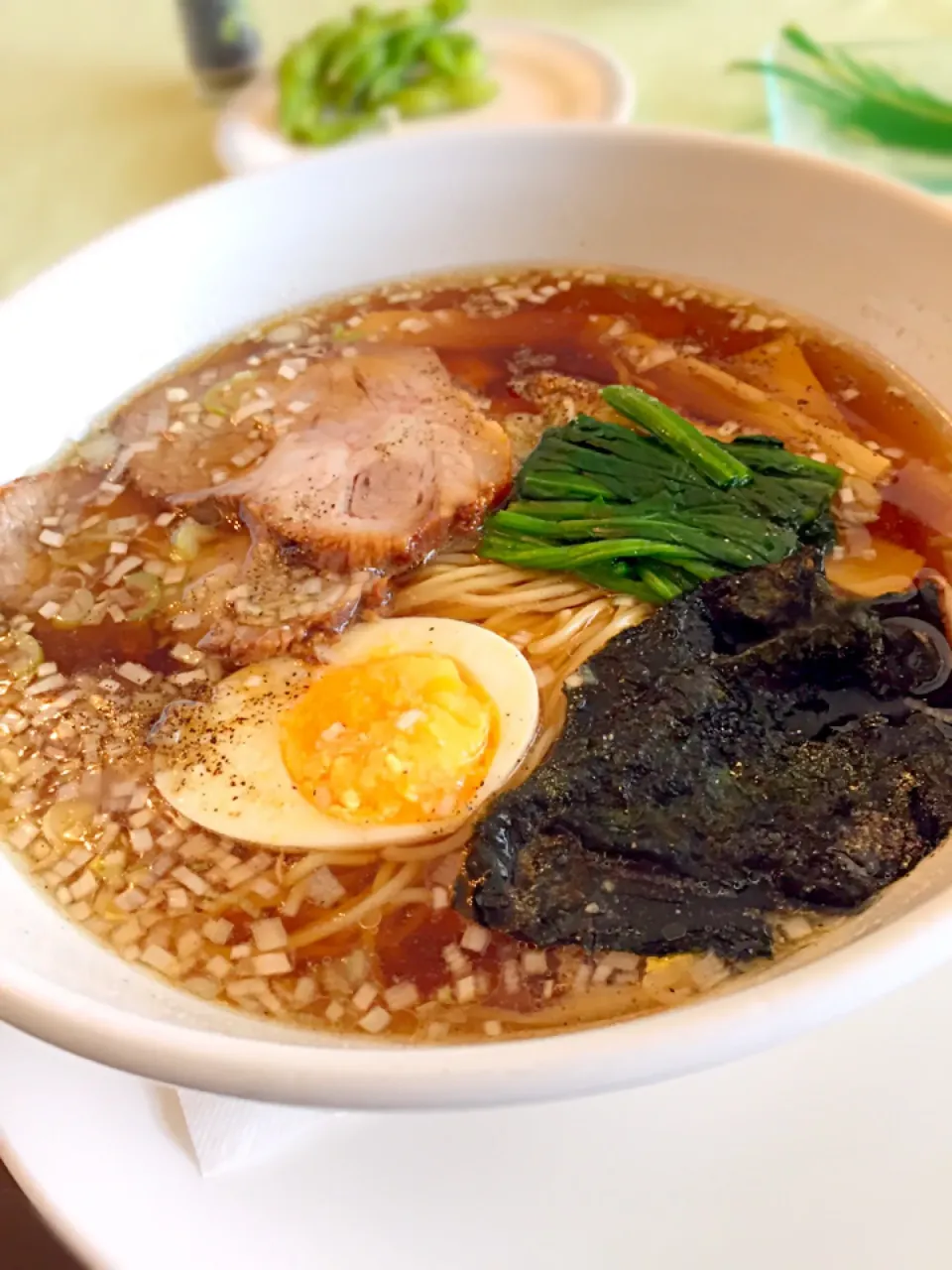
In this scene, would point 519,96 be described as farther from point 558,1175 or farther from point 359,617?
point 558,1175

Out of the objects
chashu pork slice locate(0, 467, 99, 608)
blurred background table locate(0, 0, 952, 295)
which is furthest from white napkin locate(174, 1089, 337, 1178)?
blurred background table locate(0, 0, 952, 295)

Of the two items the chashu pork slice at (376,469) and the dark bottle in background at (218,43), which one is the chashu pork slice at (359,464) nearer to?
the chashu pork slice at (376,469)

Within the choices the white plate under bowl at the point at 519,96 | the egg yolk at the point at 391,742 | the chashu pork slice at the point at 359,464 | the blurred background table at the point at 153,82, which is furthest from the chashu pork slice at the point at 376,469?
the blurred background table at the point at 153,82

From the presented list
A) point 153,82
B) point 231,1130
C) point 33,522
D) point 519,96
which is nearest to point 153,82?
point 153,82

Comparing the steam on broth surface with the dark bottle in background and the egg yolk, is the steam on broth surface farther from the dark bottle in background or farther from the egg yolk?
the dark bottle in background

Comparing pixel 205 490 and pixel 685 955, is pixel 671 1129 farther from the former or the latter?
pixel 205 490

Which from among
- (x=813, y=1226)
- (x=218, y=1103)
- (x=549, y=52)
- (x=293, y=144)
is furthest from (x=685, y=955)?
(x=549, y=52)

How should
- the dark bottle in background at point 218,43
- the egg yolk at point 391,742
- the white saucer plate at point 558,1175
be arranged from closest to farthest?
the white saucer plate at point 558,1175 < the egg yolk at point 391,742 < the dark bottle in background at point 218,43
